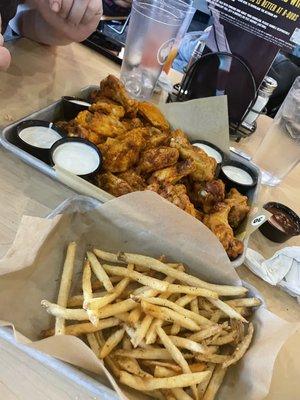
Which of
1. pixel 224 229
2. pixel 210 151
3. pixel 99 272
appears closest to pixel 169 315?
pixel 99 272

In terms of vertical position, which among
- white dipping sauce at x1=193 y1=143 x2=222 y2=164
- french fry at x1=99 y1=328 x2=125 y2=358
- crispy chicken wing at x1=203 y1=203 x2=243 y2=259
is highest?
white dipping sauce at x1=193 y1=143 x2=222 y2=164

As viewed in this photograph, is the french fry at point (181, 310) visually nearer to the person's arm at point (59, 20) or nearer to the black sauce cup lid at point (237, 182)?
the black sauce cup lid at point (237, 182)

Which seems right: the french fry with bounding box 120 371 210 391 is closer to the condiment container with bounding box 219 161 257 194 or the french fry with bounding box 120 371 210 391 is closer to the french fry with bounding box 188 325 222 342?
the french fry with bounding box 188 325 222 342

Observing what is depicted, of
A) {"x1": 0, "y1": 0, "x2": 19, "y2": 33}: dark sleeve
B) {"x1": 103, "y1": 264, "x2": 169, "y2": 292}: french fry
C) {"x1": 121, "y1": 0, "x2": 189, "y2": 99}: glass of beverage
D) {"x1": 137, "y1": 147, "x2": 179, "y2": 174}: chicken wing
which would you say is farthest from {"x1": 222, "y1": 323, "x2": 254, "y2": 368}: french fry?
{"x1": 0, "y1": 0, "x2": 19, "y2": 33}: dark sleeve

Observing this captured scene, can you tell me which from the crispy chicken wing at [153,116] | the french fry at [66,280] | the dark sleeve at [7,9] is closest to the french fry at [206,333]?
the french fry at [66,280]

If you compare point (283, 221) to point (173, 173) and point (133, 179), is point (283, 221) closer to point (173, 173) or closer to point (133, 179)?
point (173, 173)
